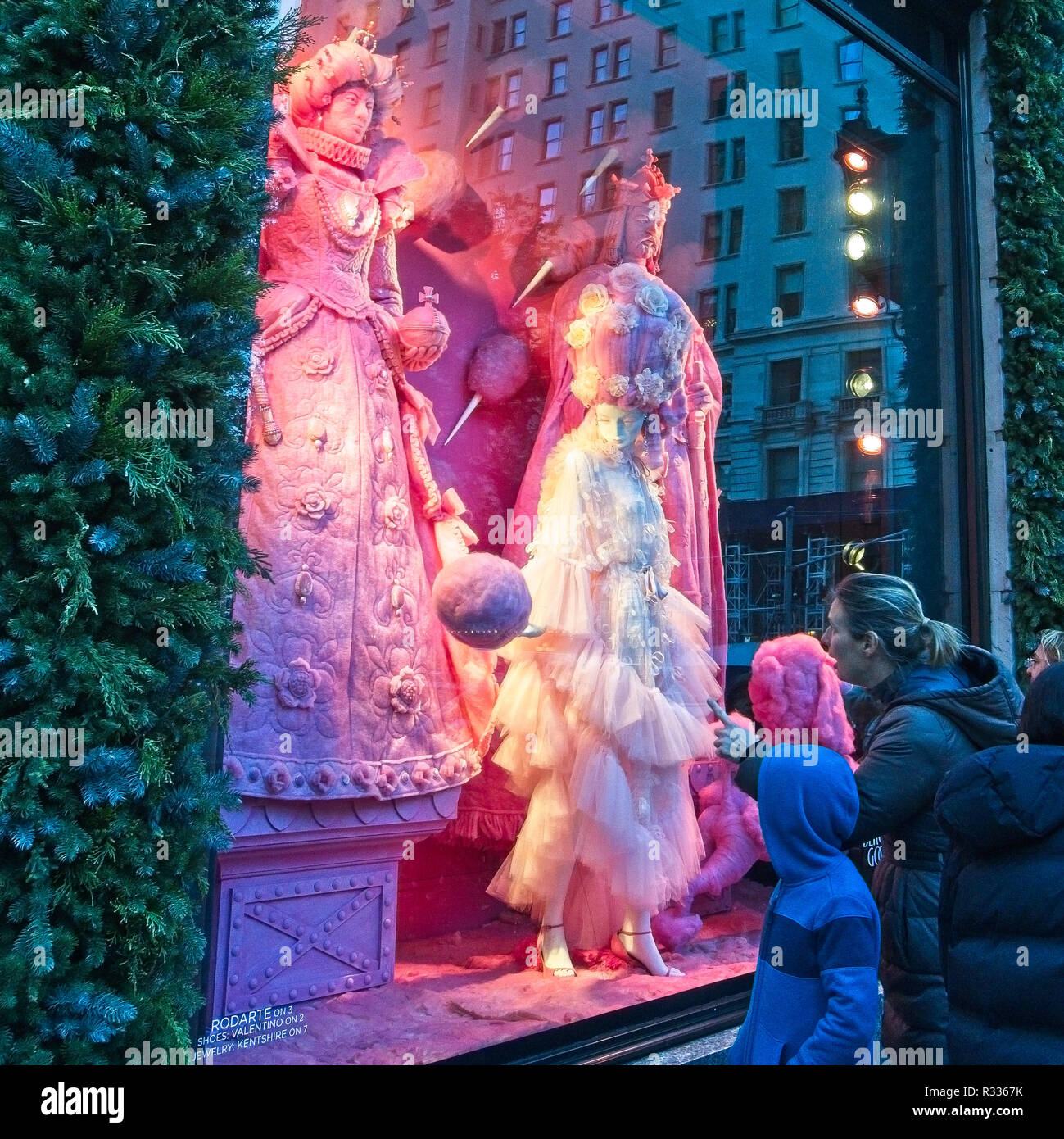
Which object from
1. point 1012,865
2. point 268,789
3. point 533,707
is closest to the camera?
point 1012,865

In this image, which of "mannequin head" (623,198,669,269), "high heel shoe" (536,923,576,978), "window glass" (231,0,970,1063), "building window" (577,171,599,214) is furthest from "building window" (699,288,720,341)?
"high heel shoe" (536,923,576,978)

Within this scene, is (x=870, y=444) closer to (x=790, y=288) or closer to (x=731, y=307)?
(x=790, y=288)

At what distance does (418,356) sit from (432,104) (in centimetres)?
102

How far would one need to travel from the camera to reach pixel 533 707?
3.91 meters

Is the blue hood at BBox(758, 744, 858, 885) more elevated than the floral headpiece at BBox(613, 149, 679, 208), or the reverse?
the floral headpiece at BBox(613, 149, 679, 208)

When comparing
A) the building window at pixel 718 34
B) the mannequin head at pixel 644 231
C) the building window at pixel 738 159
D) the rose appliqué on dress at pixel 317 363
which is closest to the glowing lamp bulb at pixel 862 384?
the building window at pixel 738 159

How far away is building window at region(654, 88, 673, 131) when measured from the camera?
499 centimetres

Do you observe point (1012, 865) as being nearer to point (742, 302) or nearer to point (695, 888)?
point (695, 888)

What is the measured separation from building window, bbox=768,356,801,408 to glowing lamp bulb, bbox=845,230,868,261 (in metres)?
0.82

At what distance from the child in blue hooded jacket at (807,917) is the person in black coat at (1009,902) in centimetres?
29

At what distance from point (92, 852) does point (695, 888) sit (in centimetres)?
295

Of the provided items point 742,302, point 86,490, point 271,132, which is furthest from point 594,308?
point 86,490

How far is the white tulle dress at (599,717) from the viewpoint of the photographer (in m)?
3.92

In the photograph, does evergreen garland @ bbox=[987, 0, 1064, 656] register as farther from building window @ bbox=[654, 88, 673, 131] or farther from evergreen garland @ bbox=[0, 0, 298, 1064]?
evergreen garland @ bbox=[0, 0, 298, 1064]
